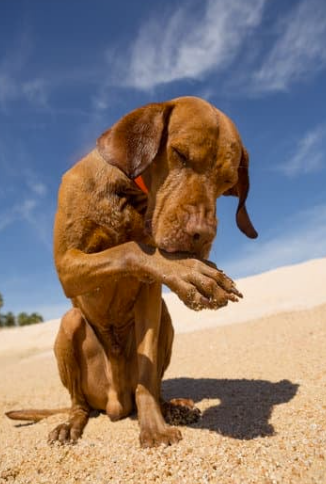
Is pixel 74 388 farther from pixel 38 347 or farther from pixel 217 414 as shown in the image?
pixel 38 347

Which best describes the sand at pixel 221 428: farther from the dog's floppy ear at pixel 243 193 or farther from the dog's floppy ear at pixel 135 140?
the dog's floppy ear at pixel 135 140

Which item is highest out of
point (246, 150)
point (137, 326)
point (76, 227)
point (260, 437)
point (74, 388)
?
point (246, 150)

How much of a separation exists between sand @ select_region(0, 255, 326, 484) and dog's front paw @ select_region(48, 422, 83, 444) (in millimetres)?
75

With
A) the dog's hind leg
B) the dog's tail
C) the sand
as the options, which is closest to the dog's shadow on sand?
the sand

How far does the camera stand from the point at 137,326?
3371 millimetres

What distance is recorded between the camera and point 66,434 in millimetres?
3225

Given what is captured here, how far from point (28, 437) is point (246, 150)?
2.91 metres

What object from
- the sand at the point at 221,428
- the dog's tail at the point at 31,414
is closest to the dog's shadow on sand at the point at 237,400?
the sand at the point at 221,428

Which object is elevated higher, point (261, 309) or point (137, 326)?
point (261, 309)

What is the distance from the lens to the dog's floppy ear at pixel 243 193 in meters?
3.45

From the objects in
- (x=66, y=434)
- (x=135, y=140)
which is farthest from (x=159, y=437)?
(x=135, y=140)

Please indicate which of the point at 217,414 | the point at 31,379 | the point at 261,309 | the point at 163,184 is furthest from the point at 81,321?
the point at 261,309

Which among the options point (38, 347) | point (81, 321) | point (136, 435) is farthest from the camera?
point (38, 347)

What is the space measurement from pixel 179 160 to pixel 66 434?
2168mm
